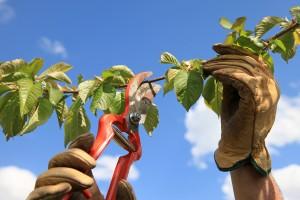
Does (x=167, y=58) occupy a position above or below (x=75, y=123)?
above

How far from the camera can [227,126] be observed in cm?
222

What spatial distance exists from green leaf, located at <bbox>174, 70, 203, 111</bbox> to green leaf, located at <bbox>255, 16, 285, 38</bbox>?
0.42m

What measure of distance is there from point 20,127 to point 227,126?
96 centimetres

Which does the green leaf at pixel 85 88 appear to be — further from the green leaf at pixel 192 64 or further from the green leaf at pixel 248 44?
the green leaf at pixel 248 44

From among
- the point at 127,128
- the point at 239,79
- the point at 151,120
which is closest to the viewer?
the point at 127,128

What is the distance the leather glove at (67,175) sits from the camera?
4.76ft

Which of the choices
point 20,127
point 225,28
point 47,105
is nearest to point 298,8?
point 225,28


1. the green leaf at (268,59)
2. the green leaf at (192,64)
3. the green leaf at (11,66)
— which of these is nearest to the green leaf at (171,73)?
the green leaf at (192,64)

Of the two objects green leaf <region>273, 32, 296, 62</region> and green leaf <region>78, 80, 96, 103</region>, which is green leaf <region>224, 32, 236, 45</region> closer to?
green leaf <region>273, 32, 296, 62</region>

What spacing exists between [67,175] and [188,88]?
0.80 metres

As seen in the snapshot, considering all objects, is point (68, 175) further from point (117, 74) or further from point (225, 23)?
point (225, 23)

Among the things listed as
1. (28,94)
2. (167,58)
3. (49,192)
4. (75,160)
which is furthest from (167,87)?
(49,192)

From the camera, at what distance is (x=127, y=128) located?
196cm

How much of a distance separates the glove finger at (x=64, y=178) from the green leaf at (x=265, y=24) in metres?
1.24
